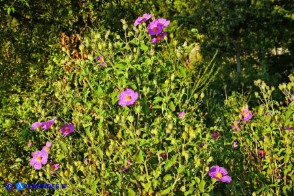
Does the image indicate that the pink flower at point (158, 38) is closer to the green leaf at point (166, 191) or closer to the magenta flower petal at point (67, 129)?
the magenta flower petal at point (67, 129)

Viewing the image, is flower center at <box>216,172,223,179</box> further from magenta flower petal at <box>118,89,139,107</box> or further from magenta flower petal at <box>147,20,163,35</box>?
magenta flower petal at <box>147,20,163,35</box>

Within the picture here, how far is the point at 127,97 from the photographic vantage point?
2.40 m

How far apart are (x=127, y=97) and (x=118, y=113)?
233 mm

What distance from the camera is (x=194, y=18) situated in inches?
497

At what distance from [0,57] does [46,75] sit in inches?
17.1

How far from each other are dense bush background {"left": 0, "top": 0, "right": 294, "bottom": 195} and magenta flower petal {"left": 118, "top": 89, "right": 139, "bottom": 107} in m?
0.06

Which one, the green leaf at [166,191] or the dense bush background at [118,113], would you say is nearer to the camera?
the green leaf at [166,191]

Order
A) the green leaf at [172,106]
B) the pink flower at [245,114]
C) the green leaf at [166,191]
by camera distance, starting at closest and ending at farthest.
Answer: the green leaf at [166,191], the green leaf at [172,106], the pink flower at [245,114]

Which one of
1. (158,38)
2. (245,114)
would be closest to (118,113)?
(158,38)

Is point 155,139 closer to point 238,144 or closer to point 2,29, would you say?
point 238,144

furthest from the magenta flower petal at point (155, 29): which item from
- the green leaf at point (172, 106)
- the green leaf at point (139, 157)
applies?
the green leaf at point (139, 157)

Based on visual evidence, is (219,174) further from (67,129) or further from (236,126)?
(67,129)

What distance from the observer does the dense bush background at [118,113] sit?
2.35 metres

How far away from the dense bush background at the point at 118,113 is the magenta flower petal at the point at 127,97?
0.06 m
